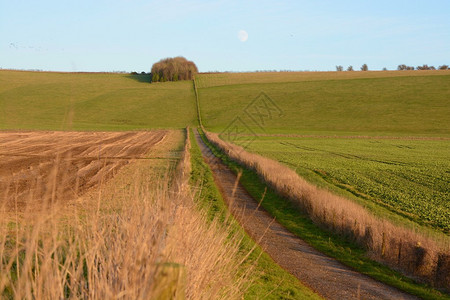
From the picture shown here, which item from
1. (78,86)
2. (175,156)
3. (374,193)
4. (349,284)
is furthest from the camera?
(78,86)

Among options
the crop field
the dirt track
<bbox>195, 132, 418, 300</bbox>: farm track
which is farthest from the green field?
the dirt track

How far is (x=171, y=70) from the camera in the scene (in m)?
116

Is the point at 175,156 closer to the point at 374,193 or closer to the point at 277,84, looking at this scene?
the point at 374,193

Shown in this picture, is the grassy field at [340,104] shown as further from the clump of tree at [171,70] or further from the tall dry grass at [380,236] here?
the tall dry grass at [380,236]

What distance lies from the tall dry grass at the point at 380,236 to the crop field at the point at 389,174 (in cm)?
325

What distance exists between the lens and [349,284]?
9.80 meters

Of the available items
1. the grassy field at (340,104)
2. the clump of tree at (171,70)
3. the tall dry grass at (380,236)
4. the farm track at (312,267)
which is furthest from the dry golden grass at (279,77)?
the farm track at (312,267)

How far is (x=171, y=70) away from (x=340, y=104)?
5074 cm

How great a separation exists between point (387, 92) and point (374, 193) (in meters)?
72.1

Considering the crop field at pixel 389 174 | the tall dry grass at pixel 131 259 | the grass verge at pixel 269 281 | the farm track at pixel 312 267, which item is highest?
the tall dry grass at pixel 131 259

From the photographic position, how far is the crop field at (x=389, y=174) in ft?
58.8

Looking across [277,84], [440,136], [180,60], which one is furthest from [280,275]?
[180,60]

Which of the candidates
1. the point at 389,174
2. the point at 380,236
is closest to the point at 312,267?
the point at 380,236

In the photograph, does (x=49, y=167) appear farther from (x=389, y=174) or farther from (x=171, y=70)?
(x=171, y=70)
